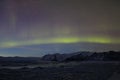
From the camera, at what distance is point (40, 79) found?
21609mm

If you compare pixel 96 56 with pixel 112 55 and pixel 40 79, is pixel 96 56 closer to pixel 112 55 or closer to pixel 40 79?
pixel 112 55

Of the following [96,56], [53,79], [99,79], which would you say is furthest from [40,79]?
[96,56]

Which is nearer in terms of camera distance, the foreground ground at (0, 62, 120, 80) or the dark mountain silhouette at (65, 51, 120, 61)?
the foreground ground at (0, 62, 120, 80)

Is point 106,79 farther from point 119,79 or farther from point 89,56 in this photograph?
point 89,56

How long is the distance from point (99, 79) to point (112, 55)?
228 ft

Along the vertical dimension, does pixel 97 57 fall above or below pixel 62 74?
above

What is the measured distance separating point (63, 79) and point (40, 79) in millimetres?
1572

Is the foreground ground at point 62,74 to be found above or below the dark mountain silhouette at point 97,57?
below

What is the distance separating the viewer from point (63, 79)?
21.2 m

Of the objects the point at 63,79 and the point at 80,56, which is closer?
the point at 63,79

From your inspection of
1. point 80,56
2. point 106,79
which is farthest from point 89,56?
point 106,79

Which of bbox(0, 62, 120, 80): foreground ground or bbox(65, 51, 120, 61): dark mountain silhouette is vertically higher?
bbox(65, 51, 120, 61): dark mountain silhouette

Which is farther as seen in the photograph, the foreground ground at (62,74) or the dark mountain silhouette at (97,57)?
the dark mountain silhouette at (97,57)

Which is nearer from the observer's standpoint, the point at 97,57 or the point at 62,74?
the point at 62,74
